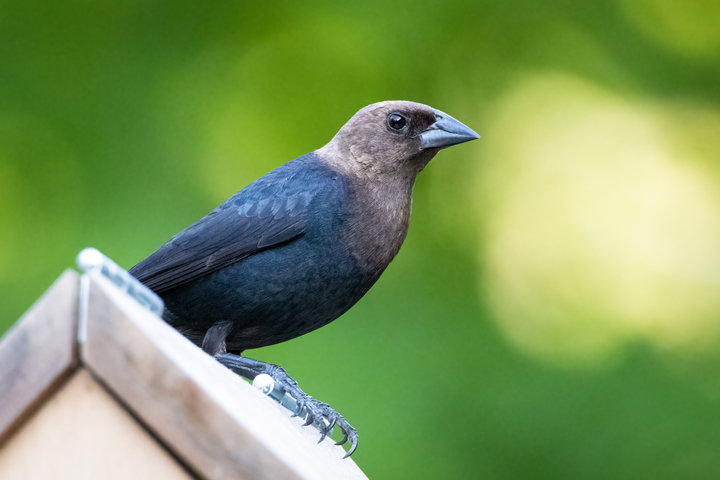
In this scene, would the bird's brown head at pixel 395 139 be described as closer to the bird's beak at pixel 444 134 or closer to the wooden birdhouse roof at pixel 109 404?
the bird's beak at pixel 444 134

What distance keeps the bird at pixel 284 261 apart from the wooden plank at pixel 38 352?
138 cm

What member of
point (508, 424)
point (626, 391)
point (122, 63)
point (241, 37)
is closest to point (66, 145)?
point (122, 63)

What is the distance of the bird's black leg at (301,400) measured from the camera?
286cm

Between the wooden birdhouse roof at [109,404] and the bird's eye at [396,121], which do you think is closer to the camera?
the wooden birdhouse roof at [109,404]

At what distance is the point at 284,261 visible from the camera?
295 centimetres

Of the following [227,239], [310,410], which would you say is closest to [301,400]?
[310,410]

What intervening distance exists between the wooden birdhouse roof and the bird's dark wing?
1.43 meters

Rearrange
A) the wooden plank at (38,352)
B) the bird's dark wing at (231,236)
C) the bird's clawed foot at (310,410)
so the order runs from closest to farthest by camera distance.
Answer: the wooden plank at (38,352)
the bird's clawed foot at (310,410)
the bird's dark wing at (231,236)

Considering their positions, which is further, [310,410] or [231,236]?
[231,236]

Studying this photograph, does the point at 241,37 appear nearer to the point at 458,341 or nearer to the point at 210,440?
the point at 458,341

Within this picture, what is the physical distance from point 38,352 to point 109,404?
0.14 meters

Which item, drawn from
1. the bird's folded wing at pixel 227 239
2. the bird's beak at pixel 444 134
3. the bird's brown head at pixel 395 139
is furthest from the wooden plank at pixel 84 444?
the bird's beak at pixel 444 134

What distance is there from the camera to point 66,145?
4.69 m

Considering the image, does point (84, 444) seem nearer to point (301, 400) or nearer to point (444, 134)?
point (301, 400)
